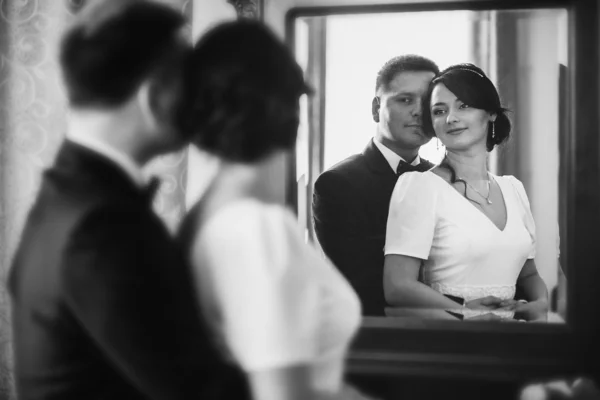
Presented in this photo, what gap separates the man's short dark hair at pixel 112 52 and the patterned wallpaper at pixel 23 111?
1.50 ft

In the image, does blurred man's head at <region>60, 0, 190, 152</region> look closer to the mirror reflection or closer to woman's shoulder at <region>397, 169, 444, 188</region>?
the mirror reflection

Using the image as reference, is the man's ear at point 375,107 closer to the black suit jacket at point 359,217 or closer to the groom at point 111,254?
the black suit jacket at point 359,217

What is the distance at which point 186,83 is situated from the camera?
1145mm

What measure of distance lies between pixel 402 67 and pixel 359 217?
0.38m

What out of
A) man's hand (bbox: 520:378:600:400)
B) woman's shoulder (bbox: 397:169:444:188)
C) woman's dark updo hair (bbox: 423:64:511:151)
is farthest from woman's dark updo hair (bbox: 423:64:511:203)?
man's hand (bbox: 520:378:600:400)

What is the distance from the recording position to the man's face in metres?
1.37

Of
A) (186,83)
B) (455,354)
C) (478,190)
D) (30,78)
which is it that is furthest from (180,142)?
(455,354)

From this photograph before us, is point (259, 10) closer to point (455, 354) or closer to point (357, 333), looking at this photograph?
point (357, 333)

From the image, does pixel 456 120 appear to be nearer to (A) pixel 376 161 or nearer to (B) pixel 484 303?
(A) pixel 376 161

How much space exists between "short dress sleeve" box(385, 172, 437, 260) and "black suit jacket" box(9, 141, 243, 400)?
0.60 m

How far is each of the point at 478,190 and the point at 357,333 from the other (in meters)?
0.46

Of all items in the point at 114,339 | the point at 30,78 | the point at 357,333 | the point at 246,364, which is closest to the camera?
the point at 114,339

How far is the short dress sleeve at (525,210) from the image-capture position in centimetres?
136

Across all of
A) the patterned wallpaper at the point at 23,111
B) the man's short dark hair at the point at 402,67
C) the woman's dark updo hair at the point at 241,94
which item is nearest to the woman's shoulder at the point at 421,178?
the man's short dark hair at the point at 402,67
